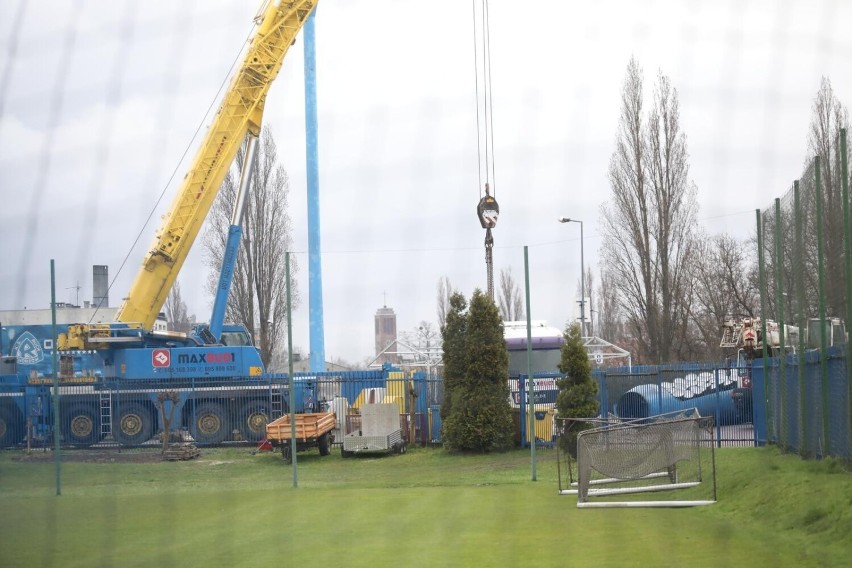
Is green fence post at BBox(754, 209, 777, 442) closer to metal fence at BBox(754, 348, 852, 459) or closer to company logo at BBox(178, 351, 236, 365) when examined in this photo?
metal fence at BBox(754, 348, 852, 459)

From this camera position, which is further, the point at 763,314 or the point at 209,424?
the point at 209,424

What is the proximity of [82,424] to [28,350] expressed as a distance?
3.76 m

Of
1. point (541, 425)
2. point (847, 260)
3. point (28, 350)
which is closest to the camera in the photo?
point (847, 260)

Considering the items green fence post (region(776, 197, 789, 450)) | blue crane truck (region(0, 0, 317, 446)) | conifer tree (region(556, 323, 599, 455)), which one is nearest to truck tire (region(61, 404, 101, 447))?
blue crane truck (region(0, 0, 317, 446))

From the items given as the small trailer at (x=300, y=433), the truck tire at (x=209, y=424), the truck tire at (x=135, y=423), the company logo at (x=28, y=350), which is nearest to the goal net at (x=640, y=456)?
the small trailer at (x=300, y=433)

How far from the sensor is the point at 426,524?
938 cm

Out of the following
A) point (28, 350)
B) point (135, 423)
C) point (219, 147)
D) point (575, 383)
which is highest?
point (219, 147)

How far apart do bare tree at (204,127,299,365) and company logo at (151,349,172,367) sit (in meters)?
1.94

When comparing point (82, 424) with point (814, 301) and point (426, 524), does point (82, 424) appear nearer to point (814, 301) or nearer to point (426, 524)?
point (426, 524)

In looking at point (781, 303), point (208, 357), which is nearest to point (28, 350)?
point (208, 357)

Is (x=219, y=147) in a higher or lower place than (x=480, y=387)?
higher

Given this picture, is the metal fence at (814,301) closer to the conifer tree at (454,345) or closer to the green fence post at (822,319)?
the green fence post at (822,319)

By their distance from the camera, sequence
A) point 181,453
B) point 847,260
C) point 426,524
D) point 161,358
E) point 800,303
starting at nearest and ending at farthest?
point 847,260 → point 426,524 → point 800,303 → point 181,453 → point 161,358

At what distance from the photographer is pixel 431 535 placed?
8602mm
